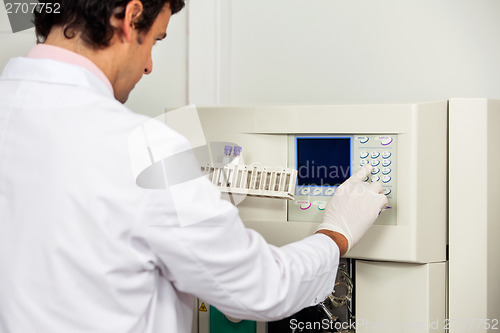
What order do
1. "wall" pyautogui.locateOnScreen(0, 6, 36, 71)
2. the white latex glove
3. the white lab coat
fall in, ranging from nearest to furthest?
the white lab coat → the white latex glove → "wall" pyautogui.locateOnScreen(0, 6, 36, 71)

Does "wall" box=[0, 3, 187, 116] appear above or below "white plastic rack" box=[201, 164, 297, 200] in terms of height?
above

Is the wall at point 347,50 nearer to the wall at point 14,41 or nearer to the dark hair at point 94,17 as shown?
the wall at point 14,41

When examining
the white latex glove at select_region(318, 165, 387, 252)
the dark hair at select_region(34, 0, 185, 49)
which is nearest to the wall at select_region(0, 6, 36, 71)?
the dark hair at select_region(34, 0, 185, 49)

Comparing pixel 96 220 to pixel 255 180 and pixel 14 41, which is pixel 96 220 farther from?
pixel 14 41

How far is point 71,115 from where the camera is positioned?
0.76 m

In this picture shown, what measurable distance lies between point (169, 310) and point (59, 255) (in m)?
0.19

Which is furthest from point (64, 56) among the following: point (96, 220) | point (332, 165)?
point (332, 165)

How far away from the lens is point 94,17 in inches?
31.8

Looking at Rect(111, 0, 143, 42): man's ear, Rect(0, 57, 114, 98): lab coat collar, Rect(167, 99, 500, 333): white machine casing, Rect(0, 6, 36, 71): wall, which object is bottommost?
Rect(167, 99, 500, 333): white machine casing

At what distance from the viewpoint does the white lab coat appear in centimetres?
74

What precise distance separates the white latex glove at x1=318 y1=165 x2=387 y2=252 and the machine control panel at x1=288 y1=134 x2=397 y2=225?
0.03 m

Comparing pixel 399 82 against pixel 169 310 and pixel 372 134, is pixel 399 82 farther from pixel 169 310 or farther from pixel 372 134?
pixel 169 310

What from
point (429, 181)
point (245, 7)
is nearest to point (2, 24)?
point (245, 7)

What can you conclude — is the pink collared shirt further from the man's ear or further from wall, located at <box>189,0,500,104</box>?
wall, located at <box>189,0,500,104</box>
